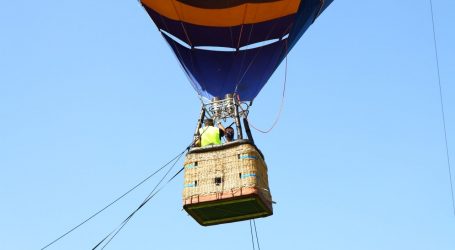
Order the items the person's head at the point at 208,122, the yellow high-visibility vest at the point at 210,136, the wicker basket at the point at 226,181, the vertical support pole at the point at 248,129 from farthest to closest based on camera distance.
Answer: the person's head at the point at 208,122 < the yellow high-visibility vest at the point at 210,136 < the vertical support pole at the point at 248,129 < the wicker basket at the point at 226,181

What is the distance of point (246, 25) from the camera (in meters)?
12.6

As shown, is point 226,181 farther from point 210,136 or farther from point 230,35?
point 230,35

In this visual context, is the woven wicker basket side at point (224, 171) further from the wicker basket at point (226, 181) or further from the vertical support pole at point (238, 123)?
the vertical support pole at point (238, 123)

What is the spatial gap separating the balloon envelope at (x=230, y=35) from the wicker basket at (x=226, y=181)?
2155mm

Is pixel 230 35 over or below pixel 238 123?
over

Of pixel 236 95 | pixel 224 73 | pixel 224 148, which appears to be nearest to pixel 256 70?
pixel 224 73

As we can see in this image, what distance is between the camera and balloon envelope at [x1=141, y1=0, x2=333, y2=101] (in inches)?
487

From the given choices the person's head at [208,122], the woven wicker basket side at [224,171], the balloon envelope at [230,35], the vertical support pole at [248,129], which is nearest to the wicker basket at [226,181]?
the woven wicker basket side at [224,171]

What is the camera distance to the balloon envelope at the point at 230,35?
1237 cm

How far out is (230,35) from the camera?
503 inches

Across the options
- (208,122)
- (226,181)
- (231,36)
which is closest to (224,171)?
(226,181)

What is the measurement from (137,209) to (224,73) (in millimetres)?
3003

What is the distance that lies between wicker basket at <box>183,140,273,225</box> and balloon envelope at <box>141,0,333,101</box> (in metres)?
2.16

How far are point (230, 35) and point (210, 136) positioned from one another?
108 inches
